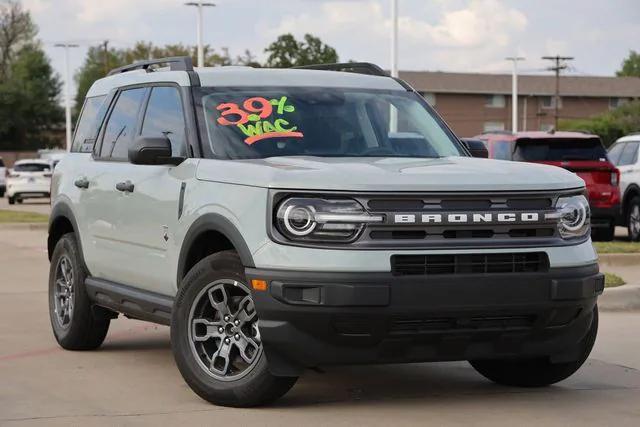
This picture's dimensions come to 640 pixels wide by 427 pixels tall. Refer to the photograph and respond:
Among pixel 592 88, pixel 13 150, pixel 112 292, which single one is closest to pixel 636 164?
pixel 112 292

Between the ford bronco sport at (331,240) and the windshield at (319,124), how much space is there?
0.01 metres

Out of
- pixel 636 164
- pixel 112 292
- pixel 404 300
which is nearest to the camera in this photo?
pixel 404 300

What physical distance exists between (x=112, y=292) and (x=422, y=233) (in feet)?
8.90

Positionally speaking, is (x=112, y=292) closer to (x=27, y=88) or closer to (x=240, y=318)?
(x=240, y=318)

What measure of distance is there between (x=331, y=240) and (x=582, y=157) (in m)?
14.3

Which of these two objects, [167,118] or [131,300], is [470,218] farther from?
[131,300]

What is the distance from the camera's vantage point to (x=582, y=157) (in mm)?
20328

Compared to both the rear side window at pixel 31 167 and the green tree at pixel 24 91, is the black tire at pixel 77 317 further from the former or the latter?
the green tree at pixel 24 91

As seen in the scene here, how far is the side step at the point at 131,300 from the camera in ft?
26.0

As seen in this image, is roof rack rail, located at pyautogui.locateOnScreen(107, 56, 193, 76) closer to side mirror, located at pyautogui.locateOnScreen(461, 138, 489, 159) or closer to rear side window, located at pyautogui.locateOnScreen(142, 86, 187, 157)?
rear side window, located at pyautogui.locateOnScreen(142, 86, 187, 157)

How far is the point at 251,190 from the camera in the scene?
6.90 meters

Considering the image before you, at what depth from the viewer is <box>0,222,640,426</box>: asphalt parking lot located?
6875 millimetres

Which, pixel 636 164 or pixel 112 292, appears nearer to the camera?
pixel 112 292

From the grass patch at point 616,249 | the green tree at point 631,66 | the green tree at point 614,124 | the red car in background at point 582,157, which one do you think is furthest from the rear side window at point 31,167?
the green tree at point 631,66
